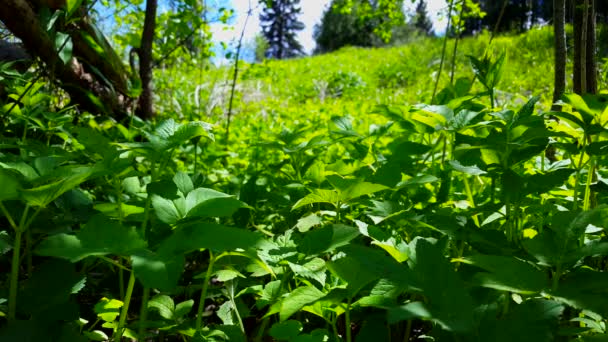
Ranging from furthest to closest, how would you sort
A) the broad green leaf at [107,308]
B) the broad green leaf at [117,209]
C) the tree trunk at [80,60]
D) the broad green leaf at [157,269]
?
the tree trunk at [80,60] → the broad green leaf at [117,209] → the broad green leaf at [107,308] → the broad green leaf at [157,269]

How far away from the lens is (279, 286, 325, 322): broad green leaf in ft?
2.27


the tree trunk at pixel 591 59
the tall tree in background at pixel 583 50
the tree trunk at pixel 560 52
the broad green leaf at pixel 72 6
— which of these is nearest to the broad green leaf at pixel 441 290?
the tall tree in background at pixel 583 50

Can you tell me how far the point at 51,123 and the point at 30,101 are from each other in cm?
13

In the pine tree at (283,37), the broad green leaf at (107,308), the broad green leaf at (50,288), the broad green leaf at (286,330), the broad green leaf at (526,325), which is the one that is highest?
the pine tree at (283,37)

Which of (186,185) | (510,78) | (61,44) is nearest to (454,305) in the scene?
(186,185)

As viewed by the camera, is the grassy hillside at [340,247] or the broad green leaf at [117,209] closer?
the grassy hillside at [340,247]

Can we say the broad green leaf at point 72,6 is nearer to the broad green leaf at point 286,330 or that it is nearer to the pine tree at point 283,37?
the broad green leaf at point 286,330

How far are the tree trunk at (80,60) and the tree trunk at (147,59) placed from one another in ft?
0.34

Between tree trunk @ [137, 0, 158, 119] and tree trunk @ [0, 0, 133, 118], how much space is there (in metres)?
0.11

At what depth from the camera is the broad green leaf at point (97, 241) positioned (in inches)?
26.7

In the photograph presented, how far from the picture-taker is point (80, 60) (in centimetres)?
276

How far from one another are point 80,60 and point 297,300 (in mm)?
2597

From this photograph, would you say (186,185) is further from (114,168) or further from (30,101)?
(30,101)

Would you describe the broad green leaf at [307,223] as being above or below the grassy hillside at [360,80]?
below
